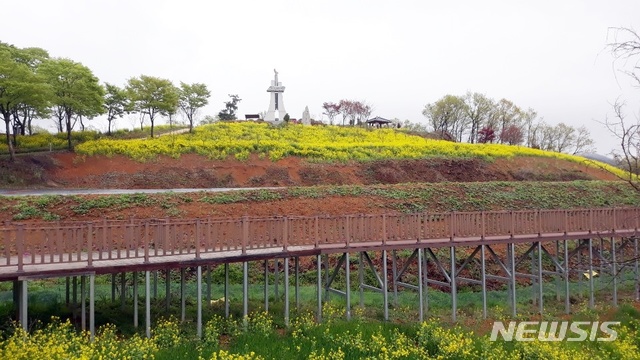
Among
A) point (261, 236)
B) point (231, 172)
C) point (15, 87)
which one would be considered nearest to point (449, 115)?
point (231, 172)

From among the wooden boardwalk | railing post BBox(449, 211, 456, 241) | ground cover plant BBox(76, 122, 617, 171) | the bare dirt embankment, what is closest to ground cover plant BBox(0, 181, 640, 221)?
the bare dirt embankment

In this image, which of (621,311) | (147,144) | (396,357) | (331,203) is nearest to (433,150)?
(331,203)

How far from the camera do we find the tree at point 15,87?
1366 inches

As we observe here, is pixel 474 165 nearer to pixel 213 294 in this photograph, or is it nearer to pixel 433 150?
pixel 433 150

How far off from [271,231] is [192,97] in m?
42.8

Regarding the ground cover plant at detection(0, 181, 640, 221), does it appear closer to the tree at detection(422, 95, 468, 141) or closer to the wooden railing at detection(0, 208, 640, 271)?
the wooden railing at detection(0, 208, 640, 271)

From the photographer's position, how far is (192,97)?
180 feet

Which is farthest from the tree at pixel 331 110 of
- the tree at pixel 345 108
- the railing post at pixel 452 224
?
the railing post at pixel 452 224

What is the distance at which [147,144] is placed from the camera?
40.4 meters

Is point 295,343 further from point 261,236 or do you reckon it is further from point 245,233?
point 261,236

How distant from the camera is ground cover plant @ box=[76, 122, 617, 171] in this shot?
1556 inches

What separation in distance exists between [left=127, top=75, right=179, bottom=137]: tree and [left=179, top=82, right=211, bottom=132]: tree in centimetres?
532

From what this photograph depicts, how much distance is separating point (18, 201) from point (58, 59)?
901 inches

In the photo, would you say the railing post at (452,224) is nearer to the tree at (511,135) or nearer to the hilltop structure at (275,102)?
the hilltop structure at (275,102)
